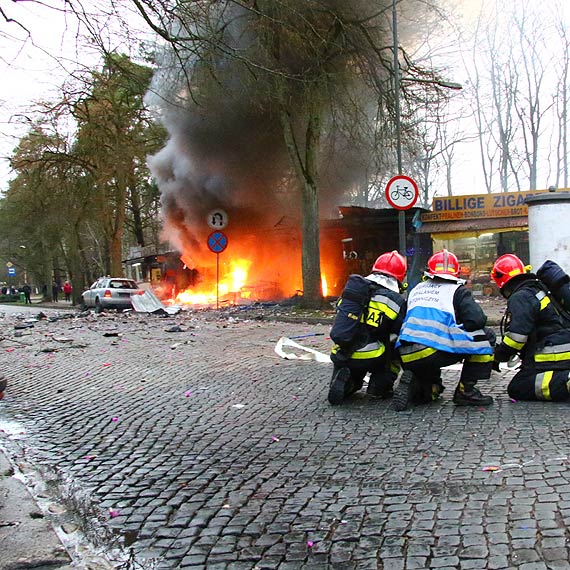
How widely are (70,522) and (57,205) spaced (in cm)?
2642

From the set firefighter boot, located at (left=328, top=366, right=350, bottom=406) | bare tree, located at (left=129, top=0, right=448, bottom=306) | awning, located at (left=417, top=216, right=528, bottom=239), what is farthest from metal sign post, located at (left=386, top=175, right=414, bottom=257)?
awning, located at (left=417, top=216, right=528, bottom=239)

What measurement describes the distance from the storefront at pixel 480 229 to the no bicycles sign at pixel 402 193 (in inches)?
352

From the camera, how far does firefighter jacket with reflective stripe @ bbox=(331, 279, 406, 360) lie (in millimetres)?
4938

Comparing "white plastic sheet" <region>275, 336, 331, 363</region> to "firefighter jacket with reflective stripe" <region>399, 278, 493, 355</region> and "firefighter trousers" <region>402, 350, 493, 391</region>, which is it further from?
"firefighter jacket with reflective stripe" <region>399, 278, 493, 355</region>

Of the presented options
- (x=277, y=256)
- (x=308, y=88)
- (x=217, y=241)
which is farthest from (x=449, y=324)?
(x=277, y=256)

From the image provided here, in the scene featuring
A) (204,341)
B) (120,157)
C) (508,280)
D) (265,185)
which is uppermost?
(120,157)

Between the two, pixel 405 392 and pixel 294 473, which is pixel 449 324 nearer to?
pixel 405 392

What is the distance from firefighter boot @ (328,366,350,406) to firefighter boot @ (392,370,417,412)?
0.47 meters

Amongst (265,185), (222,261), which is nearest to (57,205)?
(222,261)

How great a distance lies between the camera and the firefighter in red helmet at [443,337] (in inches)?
181

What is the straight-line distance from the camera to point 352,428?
444 cm

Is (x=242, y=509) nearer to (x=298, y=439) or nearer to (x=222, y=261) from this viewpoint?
(x=298, y=439)

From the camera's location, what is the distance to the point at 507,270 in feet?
Answer: 16.0

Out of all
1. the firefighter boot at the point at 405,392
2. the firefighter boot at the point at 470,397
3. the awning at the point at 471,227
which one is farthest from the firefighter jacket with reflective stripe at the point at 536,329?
the awning at the point at 471,227
